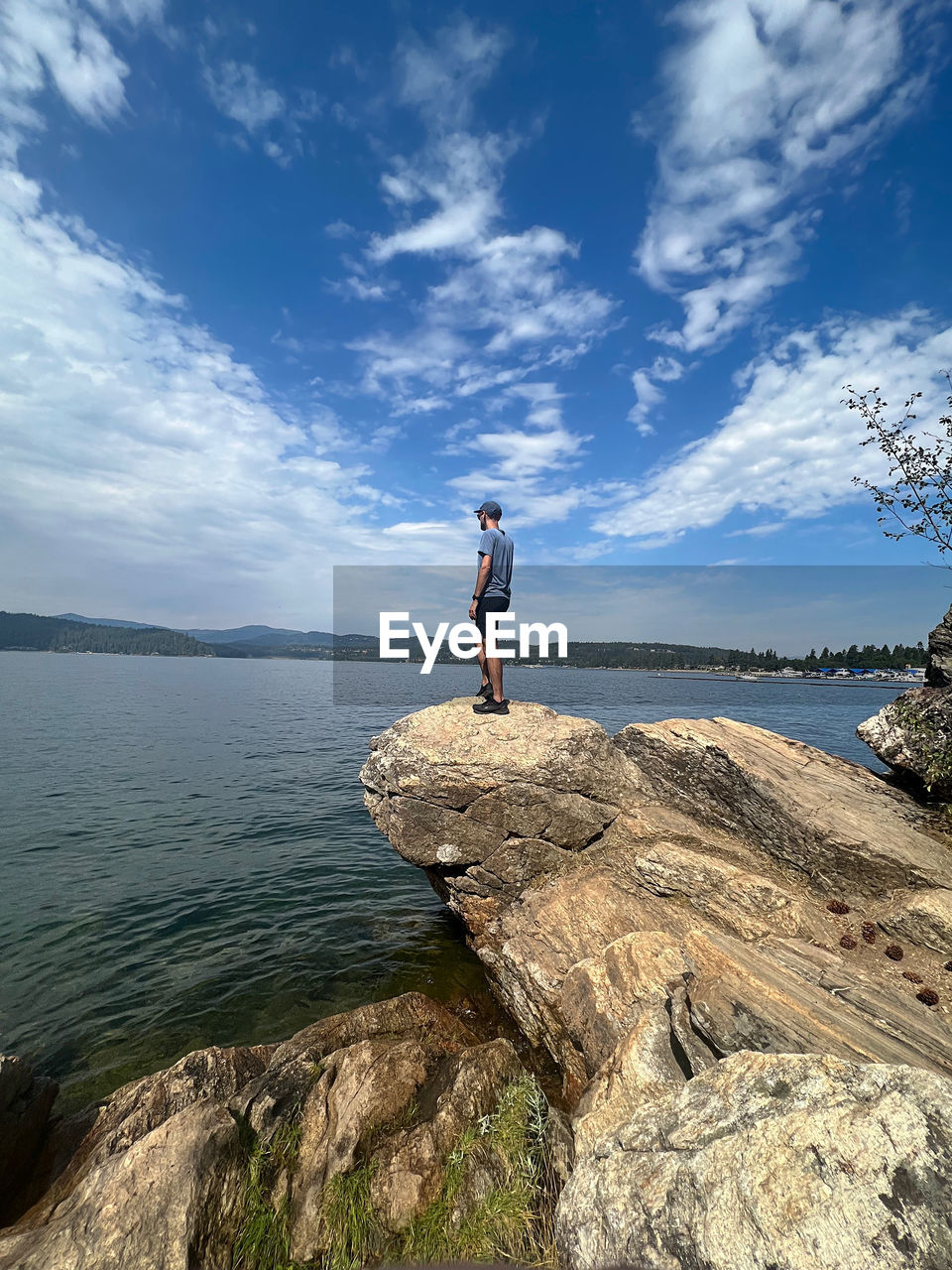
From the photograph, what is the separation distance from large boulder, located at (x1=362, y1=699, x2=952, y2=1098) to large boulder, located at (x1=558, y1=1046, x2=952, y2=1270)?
1.92m

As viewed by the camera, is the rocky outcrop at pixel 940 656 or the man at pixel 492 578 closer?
the rocky outcrop at pixel 940 656

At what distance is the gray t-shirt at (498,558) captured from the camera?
521 inches

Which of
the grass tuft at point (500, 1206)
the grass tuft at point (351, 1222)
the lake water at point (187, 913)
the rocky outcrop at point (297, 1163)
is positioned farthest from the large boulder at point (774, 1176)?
the lake water at point (187, 913)

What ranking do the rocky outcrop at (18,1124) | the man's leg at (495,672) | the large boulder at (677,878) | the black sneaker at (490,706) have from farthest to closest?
the black sneaker at (490,706)
the man's leg at (495,672)
the large boulder at (677,878)
the rocky outcrop at (18,1124)

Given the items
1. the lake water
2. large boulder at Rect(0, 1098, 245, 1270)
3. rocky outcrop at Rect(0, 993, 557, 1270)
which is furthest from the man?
large boulder at Rect(0, 1098, 245, 1270)

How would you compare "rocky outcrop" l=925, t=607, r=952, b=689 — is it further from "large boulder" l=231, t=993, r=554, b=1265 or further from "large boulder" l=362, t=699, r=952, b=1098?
"large boulder" l=231, t=993, r=554, b=1265

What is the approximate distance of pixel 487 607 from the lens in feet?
44.3

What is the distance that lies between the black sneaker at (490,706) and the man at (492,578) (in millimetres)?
70

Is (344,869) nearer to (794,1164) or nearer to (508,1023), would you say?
(508,1023)

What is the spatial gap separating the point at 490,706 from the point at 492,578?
3572 mm

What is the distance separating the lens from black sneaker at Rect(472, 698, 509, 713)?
1423 cm

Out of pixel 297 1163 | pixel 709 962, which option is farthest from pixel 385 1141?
pixel 709 962

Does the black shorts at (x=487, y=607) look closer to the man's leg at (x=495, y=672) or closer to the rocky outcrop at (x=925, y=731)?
the man's leg at (x=495, y=672)

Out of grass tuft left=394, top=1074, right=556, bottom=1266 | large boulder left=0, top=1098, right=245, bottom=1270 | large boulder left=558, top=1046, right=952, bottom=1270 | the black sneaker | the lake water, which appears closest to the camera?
large boulder left=558, top=1046, right=952, bottom=1270
